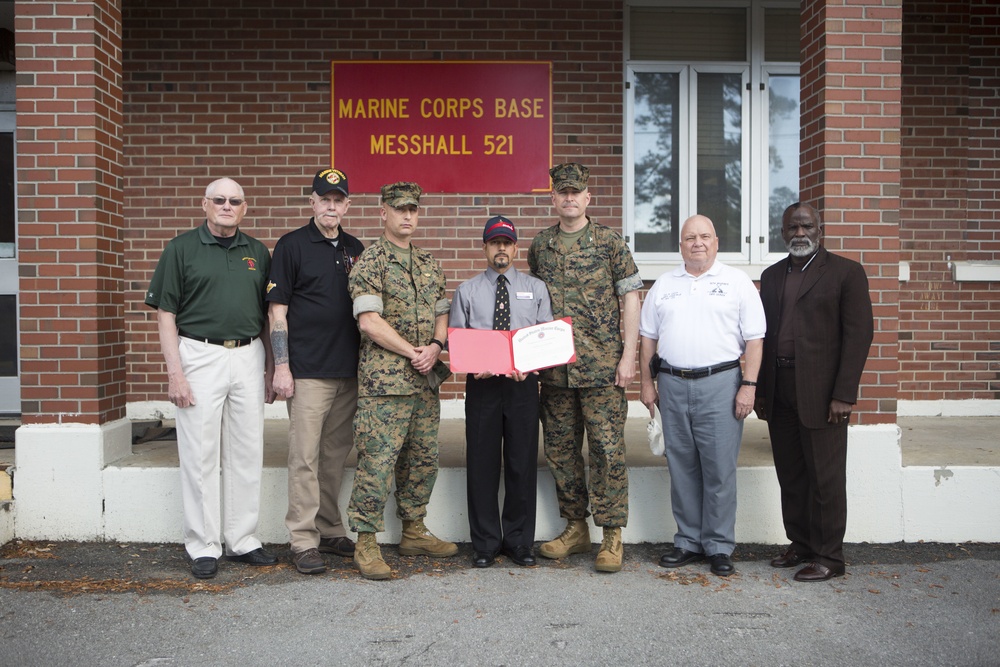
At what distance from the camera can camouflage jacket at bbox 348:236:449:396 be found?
4516 mm

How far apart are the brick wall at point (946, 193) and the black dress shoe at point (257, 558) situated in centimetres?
551

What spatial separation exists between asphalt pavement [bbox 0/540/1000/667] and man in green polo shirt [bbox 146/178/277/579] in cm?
28

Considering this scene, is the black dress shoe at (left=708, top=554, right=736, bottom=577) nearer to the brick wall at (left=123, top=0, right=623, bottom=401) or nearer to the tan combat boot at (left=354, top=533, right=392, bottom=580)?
the tan combat boot at (left=354, top=533, right=392, bottom=580)

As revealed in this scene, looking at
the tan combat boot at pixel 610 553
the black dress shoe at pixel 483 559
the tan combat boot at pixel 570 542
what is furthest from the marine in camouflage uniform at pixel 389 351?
the tan combat boot at pixel 610 553

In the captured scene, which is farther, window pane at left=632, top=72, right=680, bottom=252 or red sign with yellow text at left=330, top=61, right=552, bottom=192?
window pane at left=632, top=72, right=680, bottom=252

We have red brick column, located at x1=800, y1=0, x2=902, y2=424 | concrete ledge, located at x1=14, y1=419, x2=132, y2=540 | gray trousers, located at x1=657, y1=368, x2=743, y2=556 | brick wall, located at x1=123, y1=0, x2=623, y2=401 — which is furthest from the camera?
brick wall, located at x1=123, y1=0, x2=623, y2=401

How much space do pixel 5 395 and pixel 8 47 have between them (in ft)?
9.84

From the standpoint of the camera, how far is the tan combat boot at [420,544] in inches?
195

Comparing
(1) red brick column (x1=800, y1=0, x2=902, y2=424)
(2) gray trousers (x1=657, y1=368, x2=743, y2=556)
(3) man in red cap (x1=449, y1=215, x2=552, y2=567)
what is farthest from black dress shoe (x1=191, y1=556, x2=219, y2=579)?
(1) red brick column (x1=800, y1=0, x2=902, y2=424)

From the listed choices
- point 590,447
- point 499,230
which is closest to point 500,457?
point 590,447

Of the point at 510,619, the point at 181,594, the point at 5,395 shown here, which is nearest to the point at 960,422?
the point at 510,619

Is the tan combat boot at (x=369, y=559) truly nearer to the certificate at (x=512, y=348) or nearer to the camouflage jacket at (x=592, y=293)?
the certificate at (x=512, y=348)

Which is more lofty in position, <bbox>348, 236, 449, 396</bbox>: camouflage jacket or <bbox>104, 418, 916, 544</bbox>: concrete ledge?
<bbox>348, 236, 449, 396</bbox>: camouflage jacket

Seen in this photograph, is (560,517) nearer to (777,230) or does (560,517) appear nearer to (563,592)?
(563,592)
